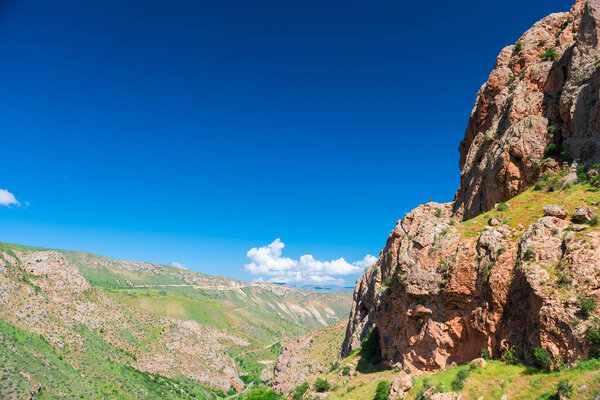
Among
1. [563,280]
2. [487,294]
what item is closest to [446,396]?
[487,294]

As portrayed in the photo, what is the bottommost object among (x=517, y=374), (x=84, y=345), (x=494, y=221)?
(x=84, y=345)

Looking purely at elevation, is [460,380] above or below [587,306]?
below

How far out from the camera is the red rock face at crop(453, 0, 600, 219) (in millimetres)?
35969

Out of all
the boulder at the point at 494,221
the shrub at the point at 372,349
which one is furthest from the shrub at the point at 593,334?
the shrub at the point at 372,349

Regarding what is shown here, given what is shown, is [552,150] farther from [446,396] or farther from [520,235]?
[446,396]

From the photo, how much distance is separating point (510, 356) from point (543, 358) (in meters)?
Answer: 4.37

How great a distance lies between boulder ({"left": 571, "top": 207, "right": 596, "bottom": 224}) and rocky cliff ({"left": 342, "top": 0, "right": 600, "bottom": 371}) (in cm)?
13

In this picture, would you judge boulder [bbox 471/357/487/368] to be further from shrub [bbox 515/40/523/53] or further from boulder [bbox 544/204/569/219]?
shrub [bbox 515/40/523/53]

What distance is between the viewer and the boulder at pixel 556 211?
27111 mm

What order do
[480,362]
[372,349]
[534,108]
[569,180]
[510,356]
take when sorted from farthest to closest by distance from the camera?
1. [372,349]
2. [534,108]
3. [569,180]
4. [480,362]
5. [510,356]

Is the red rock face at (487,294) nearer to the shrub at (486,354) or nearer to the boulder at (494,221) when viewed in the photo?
the shrub at (486,354)

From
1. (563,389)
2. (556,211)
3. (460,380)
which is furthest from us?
(556,211)

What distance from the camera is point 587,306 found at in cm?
2002

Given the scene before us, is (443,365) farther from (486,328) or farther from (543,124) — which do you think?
(543,124)
